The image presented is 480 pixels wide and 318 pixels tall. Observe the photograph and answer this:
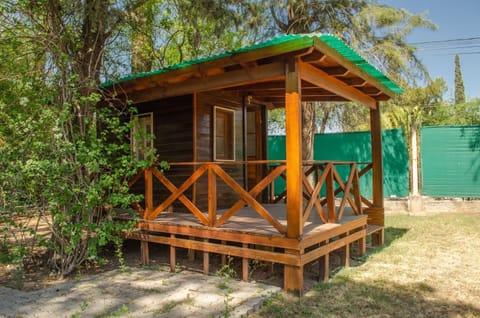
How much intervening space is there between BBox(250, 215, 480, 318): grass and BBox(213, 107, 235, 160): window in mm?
2771

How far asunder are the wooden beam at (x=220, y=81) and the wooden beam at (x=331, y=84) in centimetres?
29

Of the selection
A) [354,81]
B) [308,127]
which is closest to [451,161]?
[308,127]

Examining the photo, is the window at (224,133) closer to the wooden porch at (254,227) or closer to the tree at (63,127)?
the wooden porch at (254,227)

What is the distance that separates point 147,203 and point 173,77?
6.11 ft

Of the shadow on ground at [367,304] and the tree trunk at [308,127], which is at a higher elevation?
the tree trunk at [308,127]

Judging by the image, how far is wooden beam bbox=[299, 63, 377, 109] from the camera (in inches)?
170

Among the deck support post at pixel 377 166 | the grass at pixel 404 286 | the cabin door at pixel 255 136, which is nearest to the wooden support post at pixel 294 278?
the grass at pixel 404 286

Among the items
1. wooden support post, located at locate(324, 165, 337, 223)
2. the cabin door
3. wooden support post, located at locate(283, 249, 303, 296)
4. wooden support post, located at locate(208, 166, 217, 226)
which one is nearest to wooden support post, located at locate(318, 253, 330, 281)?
wooden support post, located at locate(324, 165, 337, 223)

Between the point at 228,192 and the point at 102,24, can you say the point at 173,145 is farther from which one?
the point at 102,24

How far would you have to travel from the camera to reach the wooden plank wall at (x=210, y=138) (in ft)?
20.2

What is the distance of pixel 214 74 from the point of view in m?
4.88

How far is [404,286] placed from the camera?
4.27m

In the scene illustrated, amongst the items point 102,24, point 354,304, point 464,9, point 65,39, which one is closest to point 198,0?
point 102,24

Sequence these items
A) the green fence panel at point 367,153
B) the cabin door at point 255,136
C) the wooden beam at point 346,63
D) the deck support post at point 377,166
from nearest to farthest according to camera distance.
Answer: the wooden beam at point 346,63 → the deck support post at point 377,166 → the cabin door at point 255,136 → the green fence panel at point 367,153
